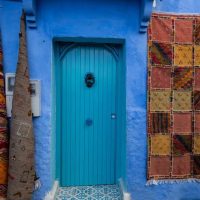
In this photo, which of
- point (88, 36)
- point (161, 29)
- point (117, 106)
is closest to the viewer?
point (88, 36)

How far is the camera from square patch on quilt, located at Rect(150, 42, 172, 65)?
357 centimetres

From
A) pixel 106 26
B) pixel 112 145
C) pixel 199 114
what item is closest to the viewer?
pixel 106 26

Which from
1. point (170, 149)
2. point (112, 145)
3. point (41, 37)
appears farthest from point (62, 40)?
point (170, 149)

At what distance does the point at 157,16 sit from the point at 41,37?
5.54 feet

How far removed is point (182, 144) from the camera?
3699mm

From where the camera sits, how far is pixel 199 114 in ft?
12.2

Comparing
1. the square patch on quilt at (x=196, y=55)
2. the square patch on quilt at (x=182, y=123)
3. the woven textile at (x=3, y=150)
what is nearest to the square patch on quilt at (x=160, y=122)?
the square patch on quilt at (x=182, y=123)

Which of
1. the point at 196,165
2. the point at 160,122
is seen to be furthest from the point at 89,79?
the point at 196,165

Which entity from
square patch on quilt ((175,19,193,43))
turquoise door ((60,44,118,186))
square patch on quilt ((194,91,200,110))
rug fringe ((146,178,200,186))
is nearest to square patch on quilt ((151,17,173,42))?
square patch on quilt ((175,19,193,43))

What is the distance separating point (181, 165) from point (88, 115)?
62.9 inches

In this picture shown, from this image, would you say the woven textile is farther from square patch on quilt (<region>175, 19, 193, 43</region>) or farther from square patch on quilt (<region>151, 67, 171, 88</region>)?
square patch on quilt (<region>175, 19, 193, 43</region>)

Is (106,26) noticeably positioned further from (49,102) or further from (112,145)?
(112,145)

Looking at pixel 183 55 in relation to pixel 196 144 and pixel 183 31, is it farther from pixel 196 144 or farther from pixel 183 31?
pixel 196 144

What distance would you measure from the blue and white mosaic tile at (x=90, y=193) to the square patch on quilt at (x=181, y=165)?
0.92 metres
